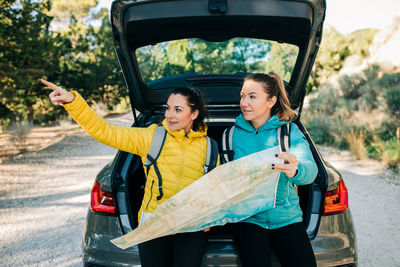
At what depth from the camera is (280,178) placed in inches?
68.8

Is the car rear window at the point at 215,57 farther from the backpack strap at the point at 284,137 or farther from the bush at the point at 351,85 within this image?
the bush at the point at 351,85

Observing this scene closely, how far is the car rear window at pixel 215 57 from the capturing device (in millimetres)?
2672

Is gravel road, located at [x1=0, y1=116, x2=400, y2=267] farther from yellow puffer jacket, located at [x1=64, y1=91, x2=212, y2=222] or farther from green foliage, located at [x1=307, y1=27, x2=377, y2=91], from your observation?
green foliage, located at [x1=307, y1=27, x2=377, y2=91]

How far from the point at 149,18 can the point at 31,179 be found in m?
4.72

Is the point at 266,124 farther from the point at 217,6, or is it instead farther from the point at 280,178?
the point at 217,6

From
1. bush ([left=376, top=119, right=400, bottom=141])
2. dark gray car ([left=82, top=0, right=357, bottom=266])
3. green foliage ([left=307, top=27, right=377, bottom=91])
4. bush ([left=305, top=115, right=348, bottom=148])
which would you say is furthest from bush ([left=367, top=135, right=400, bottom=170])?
green foliage ([left=307, top=27, right=377, bottom=91])

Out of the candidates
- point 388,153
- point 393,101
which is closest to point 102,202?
point 388,153

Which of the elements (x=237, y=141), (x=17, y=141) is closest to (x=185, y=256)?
(x=237, y=141)

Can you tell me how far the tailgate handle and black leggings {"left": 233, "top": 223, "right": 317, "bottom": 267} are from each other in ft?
4.49

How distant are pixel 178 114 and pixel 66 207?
302 centimetres

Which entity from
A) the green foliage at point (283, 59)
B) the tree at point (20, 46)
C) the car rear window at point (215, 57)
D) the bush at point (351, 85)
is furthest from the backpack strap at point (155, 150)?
the bush at point (351, 85)

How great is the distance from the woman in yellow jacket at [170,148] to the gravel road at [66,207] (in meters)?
1.50

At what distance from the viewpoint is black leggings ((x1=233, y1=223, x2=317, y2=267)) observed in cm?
157

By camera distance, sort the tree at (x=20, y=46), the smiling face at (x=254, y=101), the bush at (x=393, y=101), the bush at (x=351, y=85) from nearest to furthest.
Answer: the smiling face at (x=254, y=101) → the tree at (x=20, y=46) → the bush at (x=393, y=101) → the bush at (x=351, y=85)
